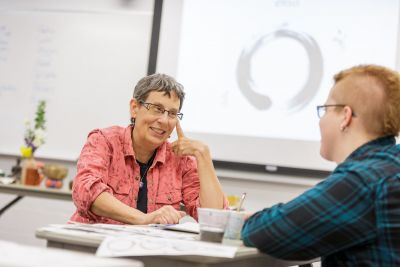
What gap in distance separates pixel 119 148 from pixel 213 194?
39 cm

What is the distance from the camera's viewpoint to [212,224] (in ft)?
4.45

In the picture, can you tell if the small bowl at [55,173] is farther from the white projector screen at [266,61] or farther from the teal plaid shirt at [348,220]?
the teal plaid shirt at [348,220]

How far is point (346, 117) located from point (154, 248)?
0.57 m

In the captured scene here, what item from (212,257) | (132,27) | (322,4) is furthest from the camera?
(132,27)

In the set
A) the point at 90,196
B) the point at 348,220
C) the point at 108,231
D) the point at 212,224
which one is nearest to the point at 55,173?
the point at 90,196

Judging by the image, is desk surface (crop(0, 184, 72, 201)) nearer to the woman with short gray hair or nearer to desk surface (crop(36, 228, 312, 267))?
the woman with short gray hair

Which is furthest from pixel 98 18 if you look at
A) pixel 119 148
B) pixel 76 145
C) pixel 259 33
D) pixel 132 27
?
pixel 119 148

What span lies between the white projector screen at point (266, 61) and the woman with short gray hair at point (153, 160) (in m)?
1.53

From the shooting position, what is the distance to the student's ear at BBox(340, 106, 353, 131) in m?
1.38

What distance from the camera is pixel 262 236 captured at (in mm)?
1290

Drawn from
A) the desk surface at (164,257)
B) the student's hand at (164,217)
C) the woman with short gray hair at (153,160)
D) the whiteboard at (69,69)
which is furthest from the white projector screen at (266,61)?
the desk surface at (164,257)

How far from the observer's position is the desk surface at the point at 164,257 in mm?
1135

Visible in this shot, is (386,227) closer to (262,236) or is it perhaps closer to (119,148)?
(262,236)

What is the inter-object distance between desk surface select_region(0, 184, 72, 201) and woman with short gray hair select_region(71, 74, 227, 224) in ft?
3.95
